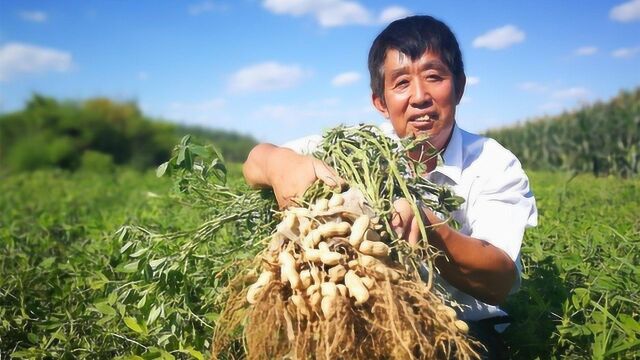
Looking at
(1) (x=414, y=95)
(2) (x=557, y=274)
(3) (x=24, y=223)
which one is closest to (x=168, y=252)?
(1) (x=414, y=95)

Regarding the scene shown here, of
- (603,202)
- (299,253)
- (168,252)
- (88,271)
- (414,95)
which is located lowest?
(603,202)

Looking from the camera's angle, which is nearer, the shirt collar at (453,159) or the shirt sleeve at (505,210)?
the shirt sleeve at (505,210)

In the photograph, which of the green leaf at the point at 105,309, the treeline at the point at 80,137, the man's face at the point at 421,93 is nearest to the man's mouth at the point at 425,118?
the man's face at the point at 421,93

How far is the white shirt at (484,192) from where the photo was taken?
2154mm

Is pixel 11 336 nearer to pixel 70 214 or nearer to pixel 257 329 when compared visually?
pixel 257 329

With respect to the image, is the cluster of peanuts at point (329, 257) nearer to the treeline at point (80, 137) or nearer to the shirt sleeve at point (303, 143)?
the shirt sleeve at point (303, 143)

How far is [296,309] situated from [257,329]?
0.14 metres

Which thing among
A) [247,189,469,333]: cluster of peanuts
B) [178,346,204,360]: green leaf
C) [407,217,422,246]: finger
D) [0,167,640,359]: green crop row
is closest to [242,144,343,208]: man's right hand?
[247,189,469,333]: cluster of peanuts

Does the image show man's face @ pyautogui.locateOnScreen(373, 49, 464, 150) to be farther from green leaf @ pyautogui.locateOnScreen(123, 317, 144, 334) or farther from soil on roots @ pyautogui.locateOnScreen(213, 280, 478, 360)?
green leaf @ pyautogui.locateOnScreen(123, 317, 144, 334)

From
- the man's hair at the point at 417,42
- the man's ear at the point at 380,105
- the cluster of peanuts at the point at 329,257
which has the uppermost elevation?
the man's hair at the point at 417,42

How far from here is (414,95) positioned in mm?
2230

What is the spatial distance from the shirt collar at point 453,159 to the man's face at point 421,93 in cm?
6

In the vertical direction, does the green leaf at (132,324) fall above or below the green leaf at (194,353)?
above

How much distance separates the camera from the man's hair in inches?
87.6
